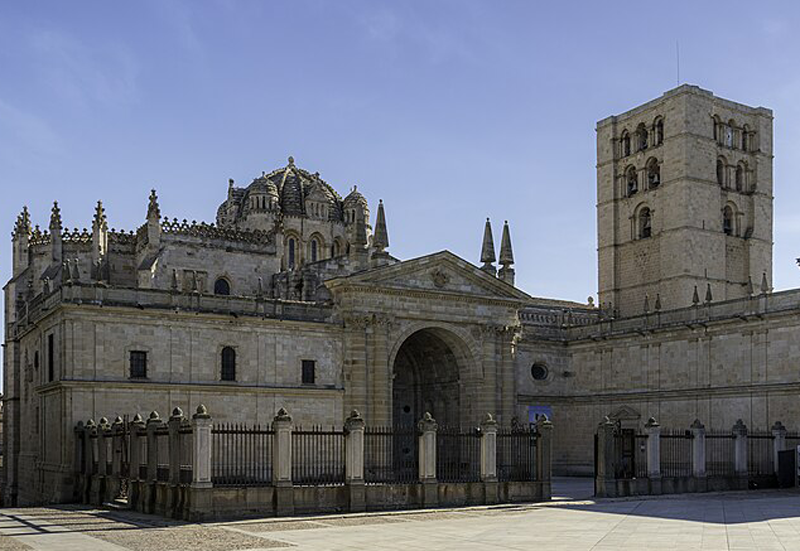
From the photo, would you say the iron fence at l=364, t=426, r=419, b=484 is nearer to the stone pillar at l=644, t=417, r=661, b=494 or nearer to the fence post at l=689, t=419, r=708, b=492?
the stone pillar at l=644, t=417, r=661, b=494

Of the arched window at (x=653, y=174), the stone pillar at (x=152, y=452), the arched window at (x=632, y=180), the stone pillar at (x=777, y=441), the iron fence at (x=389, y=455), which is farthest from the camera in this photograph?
the arched window at (x=632, y=180)

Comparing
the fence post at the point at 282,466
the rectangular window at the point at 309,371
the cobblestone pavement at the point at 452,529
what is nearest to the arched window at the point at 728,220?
the rectangular window at the point at 309,371

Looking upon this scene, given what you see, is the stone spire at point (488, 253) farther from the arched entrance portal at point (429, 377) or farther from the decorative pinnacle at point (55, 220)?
the decorative pinnacle at point (55, 220)

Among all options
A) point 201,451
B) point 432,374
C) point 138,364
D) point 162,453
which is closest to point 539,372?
point 432,374

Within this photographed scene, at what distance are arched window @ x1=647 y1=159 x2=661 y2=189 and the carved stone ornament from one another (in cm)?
1889

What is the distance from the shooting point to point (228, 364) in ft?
122

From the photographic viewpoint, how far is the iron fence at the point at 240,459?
26.6 meters

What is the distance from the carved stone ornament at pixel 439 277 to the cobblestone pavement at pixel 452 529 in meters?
14.0

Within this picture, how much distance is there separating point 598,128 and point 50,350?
36354 millimetres

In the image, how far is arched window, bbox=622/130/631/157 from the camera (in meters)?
57.4

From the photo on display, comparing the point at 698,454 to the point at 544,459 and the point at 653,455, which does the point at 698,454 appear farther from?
the point at 544,459

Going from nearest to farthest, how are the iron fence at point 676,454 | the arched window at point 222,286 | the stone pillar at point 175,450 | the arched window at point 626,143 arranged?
1. the stone pillar at point 175,450
2. the iron fence at point 676,454
3. the arched window at point 222,286
4. the arched window at point 626,143

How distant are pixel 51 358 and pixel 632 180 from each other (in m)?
35.1

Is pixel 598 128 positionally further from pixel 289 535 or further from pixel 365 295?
pixel 289 535
